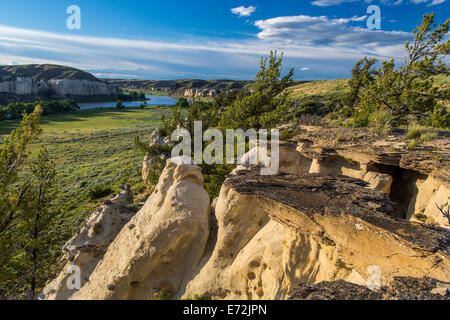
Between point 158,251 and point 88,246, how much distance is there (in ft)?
13.6

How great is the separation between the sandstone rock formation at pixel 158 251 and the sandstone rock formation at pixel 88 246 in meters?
0.80

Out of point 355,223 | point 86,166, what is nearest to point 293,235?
point 355,223

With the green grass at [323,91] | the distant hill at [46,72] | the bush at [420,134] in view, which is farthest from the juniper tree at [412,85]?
the distant hill at [46,72]

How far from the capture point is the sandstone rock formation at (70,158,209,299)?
8.42m

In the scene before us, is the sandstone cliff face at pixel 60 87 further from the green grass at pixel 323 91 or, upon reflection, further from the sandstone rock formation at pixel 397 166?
the sandstone rock formation at pixel 397 166

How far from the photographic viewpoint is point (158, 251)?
27.9 ft

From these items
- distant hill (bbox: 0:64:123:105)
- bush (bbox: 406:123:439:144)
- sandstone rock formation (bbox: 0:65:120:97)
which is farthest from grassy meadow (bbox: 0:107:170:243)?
sandstone rock formation (bbox: 0:65:120:97)

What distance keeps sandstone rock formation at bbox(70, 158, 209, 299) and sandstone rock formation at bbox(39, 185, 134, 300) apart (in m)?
0.80

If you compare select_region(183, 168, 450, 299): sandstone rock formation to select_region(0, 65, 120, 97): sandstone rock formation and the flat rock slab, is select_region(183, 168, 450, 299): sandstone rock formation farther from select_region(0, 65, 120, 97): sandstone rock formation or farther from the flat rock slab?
select_region(0, 65, 120, 97): sandstone rock formation

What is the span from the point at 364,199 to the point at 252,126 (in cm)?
1568

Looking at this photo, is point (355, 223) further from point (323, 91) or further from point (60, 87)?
point (60, 87)
